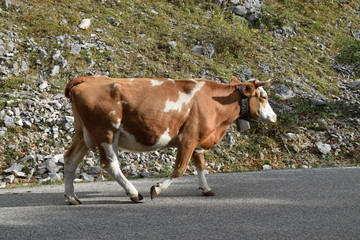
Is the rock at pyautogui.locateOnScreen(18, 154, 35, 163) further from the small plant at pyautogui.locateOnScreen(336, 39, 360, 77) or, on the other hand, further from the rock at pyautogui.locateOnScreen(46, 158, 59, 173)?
the small plant at pyautogui.locateOnScreen(336, 39, 360, 77)

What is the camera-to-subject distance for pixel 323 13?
21391 millimetres

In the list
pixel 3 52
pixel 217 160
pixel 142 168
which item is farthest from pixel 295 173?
pixel 3 52

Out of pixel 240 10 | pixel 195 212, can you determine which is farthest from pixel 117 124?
pixel 240 10

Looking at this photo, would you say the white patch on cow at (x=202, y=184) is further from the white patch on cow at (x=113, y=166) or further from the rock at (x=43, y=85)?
the rock at (x=43, y=85)

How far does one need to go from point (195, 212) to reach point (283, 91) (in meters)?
9.76

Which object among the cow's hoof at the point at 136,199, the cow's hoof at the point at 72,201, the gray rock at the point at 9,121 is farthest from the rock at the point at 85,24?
the cow's hoof at the point at 136,199

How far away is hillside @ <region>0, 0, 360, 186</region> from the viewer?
10344 mm

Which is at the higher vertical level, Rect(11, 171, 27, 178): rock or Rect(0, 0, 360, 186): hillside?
Rect(0, 0, 360, 186): hillside

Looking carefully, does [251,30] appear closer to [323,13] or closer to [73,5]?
[323,13]

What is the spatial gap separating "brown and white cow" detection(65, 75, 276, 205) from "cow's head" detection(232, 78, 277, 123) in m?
0.02

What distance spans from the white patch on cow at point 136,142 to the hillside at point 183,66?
3.46m

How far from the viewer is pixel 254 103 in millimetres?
6543

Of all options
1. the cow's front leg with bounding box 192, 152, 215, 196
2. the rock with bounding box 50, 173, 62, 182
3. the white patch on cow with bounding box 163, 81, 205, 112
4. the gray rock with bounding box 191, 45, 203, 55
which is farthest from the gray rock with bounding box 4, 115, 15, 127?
the gray rock with bounding box 191, 45, 203, 55

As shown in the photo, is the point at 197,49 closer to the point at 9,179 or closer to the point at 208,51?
the point at 208,51
